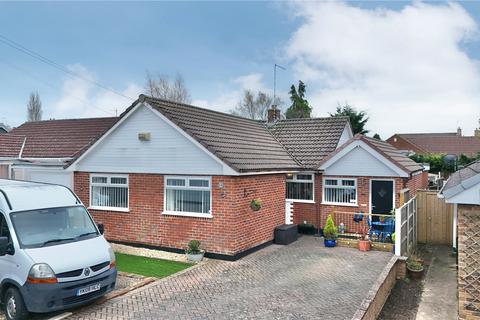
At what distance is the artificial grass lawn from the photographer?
435 inches

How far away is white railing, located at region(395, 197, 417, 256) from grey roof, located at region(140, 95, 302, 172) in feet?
14.2

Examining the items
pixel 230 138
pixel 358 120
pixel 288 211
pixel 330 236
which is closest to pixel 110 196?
pixel 230 138

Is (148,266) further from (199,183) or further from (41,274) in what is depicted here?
(41,274)

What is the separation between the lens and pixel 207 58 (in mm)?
23906

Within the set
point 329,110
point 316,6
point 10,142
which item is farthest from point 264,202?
point 329,110

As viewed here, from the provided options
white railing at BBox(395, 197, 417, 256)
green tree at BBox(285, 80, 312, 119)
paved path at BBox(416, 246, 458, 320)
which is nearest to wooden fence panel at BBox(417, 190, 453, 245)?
white railing at BBox(395, 197, 417, 256)

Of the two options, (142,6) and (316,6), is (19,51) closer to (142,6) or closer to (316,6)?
(142,6)

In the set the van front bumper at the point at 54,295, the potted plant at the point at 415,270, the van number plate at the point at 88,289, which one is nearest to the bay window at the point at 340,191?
the potted plant at the point at 415,270

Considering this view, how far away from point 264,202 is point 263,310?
236 inches

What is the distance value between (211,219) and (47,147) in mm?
11887

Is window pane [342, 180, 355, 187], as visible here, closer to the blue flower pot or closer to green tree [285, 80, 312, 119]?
the blue flower pot

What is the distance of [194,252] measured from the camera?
12.3 metres

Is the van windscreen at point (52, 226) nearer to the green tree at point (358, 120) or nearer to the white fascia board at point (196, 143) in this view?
the white fascia board at point (196, 143)

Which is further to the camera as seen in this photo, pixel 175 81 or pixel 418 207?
pixel 175 81
